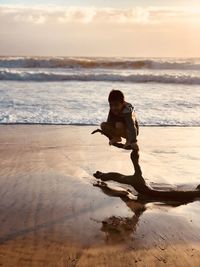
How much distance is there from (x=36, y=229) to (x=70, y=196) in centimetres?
104

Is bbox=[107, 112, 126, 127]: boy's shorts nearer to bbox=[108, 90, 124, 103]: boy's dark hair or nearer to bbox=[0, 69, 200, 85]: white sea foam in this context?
bbox=[108, 90, 124, 103]: boy's dark hair

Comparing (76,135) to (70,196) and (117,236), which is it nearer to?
(70,196)

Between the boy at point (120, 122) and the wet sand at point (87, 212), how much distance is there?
24.5 inches

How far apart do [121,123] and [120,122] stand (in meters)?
0.02

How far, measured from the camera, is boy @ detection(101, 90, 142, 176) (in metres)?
4.91

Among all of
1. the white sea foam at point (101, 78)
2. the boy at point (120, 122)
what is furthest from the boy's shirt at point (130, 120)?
the white sea foam at point (101, 78)

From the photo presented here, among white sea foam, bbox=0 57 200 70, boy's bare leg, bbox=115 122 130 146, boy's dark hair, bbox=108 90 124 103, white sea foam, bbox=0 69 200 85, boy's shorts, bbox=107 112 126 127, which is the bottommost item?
white sea foam, bbox=0 57 200 70

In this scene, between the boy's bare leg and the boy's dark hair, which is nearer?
the boy's dark hair

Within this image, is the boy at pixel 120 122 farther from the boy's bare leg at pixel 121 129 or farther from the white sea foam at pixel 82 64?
the white sea foam at pixel 82 64

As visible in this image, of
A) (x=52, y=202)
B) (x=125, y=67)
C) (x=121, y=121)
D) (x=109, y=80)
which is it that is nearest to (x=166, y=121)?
(x=121, y=121)

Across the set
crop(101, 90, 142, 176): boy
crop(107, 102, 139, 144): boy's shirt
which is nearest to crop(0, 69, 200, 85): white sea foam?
crop(101, 90, 142, 176): boy

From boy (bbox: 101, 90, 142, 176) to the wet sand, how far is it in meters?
0.59

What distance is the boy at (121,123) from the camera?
16.1 feet

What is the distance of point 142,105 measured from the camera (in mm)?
12445
